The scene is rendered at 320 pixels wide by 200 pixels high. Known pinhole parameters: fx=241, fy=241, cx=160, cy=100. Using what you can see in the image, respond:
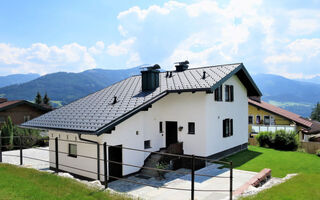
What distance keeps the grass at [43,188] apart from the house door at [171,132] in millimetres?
7585

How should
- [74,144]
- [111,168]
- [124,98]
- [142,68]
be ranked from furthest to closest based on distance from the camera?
[142,68], [124,98], [74,144], [111,168]

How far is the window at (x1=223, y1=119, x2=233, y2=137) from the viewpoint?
50.8 ft

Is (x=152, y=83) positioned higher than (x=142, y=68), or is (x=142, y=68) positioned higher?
(x=142, y=68)

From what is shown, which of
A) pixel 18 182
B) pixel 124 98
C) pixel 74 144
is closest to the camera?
pixel 18 182

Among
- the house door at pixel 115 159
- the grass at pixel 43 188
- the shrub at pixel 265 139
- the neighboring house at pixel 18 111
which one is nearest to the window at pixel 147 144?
the house door at pixel 115 159

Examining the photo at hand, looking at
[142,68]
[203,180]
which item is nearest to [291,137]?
[203,180]

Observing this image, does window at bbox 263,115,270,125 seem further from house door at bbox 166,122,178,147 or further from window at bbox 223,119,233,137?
house door at bbox 166,122,178,147

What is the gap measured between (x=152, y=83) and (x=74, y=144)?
570 cm

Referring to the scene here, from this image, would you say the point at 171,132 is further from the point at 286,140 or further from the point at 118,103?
the point at 286,140

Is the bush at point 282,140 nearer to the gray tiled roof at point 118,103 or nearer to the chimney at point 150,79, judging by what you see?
the gray tiled roof at point 118,103

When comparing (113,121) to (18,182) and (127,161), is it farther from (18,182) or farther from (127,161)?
(18,182)

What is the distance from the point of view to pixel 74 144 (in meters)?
12.1

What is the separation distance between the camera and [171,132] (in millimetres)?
14656

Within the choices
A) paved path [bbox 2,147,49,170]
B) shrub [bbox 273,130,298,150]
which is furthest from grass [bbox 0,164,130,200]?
shrub [bbox 273,130,298,150]
